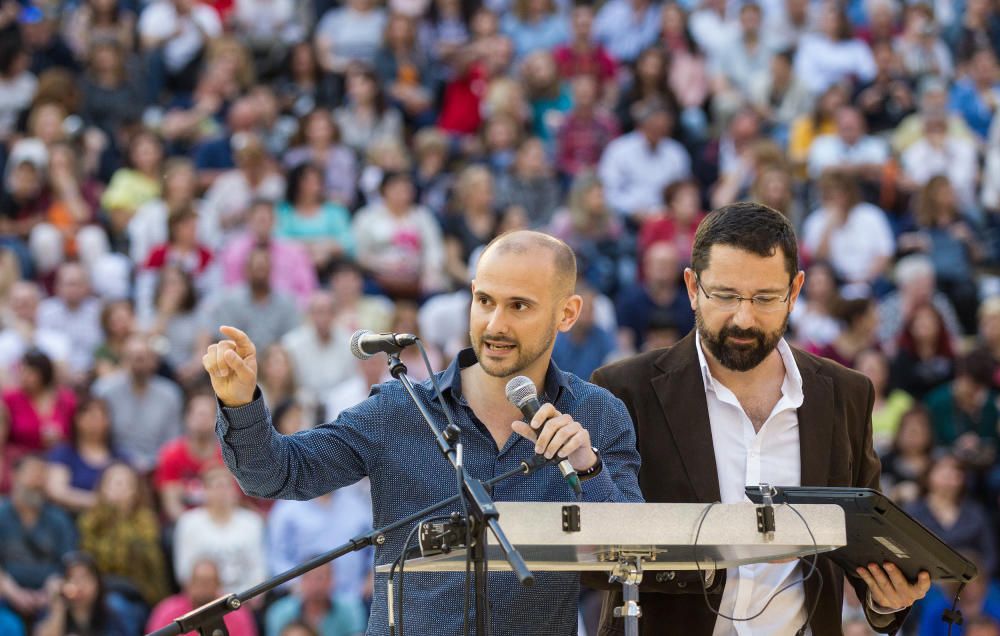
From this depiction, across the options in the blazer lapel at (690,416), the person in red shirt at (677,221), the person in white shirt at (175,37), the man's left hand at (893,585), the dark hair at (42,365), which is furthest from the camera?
the person in white shirt at (175,37)

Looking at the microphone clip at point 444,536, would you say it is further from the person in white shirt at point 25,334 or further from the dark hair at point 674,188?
the dark hair at point 674,188

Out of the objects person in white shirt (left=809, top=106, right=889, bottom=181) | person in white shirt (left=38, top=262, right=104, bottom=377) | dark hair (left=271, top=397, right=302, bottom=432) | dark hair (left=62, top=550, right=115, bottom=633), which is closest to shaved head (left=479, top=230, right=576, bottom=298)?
dark hair (left=62, top=550, right=115, bottom=633)

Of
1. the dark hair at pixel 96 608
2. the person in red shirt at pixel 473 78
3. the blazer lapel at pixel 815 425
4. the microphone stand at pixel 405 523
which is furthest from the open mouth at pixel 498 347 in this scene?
the person in red shirt at pixel 473 78

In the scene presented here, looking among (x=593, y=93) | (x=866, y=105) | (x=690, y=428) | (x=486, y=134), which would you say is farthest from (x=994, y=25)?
(x=690, y=428)

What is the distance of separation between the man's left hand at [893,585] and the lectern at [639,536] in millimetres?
505

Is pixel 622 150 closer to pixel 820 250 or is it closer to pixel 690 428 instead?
pixel 820 250

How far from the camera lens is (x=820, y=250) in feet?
42.2

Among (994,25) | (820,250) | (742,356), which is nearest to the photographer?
(742,356)

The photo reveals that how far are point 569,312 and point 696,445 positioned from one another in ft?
2.03

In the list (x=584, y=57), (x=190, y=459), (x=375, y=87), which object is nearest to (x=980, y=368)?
(x=190, y=459)

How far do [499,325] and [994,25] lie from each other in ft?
45.3

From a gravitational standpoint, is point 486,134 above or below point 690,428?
above

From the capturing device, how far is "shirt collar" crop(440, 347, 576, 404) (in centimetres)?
439

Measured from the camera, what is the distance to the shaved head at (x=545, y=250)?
4305mm
